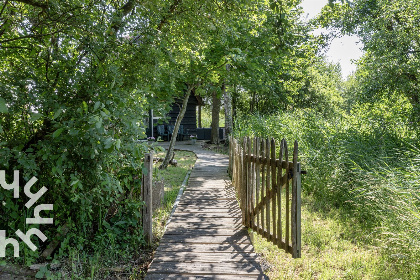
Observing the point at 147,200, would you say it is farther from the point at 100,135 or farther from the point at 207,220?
the point at 100,135

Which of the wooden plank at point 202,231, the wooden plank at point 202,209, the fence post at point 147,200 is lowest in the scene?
the wooden plank at point 202,231

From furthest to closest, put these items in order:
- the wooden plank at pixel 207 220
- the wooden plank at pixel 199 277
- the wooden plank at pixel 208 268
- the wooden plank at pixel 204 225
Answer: the wooden plank at pixel 207 220 < the wooden plank at pixel 204 225 < the wooden plank at pixel 208 268 < the wooden plank at pixel 199 277

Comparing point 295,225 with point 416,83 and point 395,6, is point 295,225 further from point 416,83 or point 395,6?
point 395,6

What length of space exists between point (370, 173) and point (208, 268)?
11.1ft

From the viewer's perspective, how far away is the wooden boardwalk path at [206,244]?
345cm

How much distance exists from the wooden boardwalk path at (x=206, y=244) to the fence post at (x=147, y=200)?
0.82ft

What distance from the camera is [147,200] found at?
14.6 ft

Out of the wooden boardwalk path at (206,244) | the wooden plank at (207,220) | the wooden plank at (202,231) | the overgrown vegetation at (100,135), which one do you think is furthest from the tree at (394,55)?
the wooden plank at (202,231)

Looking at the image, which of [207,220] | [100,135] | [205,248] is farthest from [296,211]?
[100,135]

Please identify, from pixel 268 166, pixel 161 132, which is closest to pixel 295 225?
pixel 268 166

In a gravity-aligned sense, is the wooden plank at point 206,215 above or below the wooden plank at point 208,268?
above

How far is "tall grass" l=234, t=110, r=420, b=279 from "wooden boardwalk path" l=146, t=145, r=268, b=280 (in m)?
1.84

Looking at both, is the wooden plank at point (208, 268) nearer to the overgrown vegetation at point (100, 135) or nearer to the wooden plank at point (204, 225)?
the overgrown vegetation at point (100, 135)

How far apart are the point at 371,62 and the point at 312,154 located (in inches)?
202
